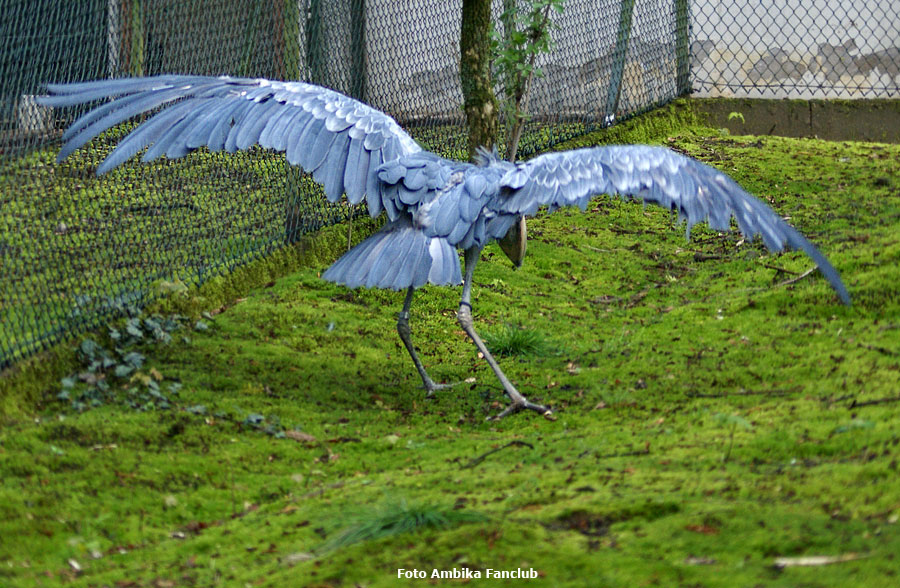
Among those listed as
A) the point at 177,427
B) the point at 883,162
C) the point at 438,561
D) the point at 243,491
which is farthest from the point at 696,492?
the point at 883,162

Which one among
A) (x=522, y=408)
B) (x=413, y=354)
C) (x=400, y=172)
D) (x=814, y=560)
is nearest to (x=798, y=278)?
(x=522, y=408)

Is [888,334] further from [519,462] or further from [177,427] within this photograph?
[177,427]

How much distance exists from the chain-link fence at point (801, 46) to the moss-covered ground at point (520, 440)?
2547 mm

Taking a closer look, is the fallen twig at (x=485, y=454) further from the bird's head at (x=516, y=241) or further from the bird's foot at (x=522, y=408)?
the bird's head at (x=516, y=241)

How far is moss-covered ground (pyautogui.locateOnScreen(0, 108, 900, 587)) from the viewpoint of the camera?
294 cm

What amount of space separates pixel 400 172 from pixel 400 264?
1.59ft

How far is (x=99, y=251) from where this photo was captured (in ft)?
17.1

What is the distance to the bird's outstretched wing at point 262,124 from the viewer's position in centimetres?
482

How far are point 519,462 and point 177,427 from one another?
1455mm

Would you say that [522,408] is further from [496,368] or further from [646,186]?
[646,186]

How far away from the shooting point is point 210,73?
5848mm

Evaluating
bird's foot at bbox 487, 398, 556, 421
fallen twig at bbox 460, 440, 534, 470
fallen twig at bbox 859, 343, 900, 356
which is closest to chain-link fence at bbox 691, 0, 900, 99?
fallen twig at bbox 859, 343, 900, 356

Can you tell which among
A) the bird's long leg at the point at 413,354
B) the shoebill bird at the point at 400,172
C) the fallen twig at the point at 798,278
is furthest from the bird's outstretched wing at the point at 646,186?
the fallen twig at the point at 798,278

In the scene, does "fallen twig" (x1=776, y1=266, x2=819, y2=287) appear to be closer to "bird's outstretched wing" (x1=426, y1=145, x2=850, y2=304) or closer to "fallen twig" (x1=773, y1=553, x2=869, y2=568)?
"bird's outstretched wing" (x1=426, y1=145, x2=850, y2=304)
